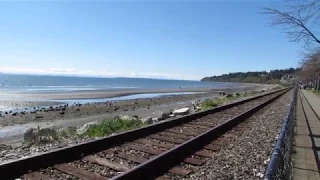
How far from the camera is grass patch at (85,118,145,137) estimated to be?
1114cm

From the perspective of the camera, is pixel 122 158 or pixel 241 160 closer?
pixel 122 158

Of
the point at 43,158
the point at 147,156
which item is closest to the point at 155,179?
the point at 147,156

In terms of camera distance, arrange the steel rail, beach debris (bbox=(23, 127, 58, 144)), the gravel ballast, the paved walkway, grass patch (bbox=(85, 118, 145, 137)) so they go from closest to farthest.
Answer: the steel rail → the gravel ballast → the paved walkway → beach debris (bbox=(23, 127, 58, 144)) → grass patch (bbox=(85, 118, 145, 137))

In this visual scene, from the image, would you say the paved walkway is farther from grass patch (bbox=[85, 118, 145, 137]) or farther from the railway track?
grass patch (bbox=[85, 118, 145, 137])

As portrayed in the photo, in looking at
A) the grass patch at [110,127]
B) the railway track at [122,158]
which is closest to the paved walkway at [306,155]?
the railway track at [122,158]

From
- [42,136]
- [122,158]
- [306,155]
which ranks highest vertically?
[122,158]

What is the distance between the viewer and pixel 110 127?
1225cm

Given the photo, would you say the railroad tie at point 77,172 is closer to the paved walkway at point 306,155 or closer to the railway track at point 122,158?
the railway track at point 122,158

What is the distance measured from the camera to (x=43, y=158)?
5.77 metres

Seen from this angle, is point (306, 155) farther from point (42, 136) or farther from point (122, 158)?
point (42, 136)

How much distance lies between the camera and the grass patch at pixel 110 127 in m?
11.1

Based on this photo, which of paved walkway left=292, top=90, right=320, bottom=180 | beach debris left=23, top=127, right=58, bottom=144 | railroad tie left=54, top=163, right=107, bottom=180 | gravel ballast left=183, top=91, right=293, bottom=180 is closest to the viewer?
railroad tie left=54, top=163, right=107, bottom=180


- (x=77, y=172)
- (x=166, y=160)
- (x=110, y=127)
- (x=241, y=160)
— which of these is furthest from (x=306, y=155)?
(x=110, y=127)

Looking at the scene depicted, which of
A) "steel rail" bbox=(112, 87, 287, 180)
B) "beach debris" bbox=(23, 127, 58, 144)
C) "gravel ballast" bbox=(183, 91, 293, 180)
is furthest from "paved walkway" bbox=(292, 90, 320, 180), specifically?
"beach debris" bbox=(23, 127, 58, 144)
